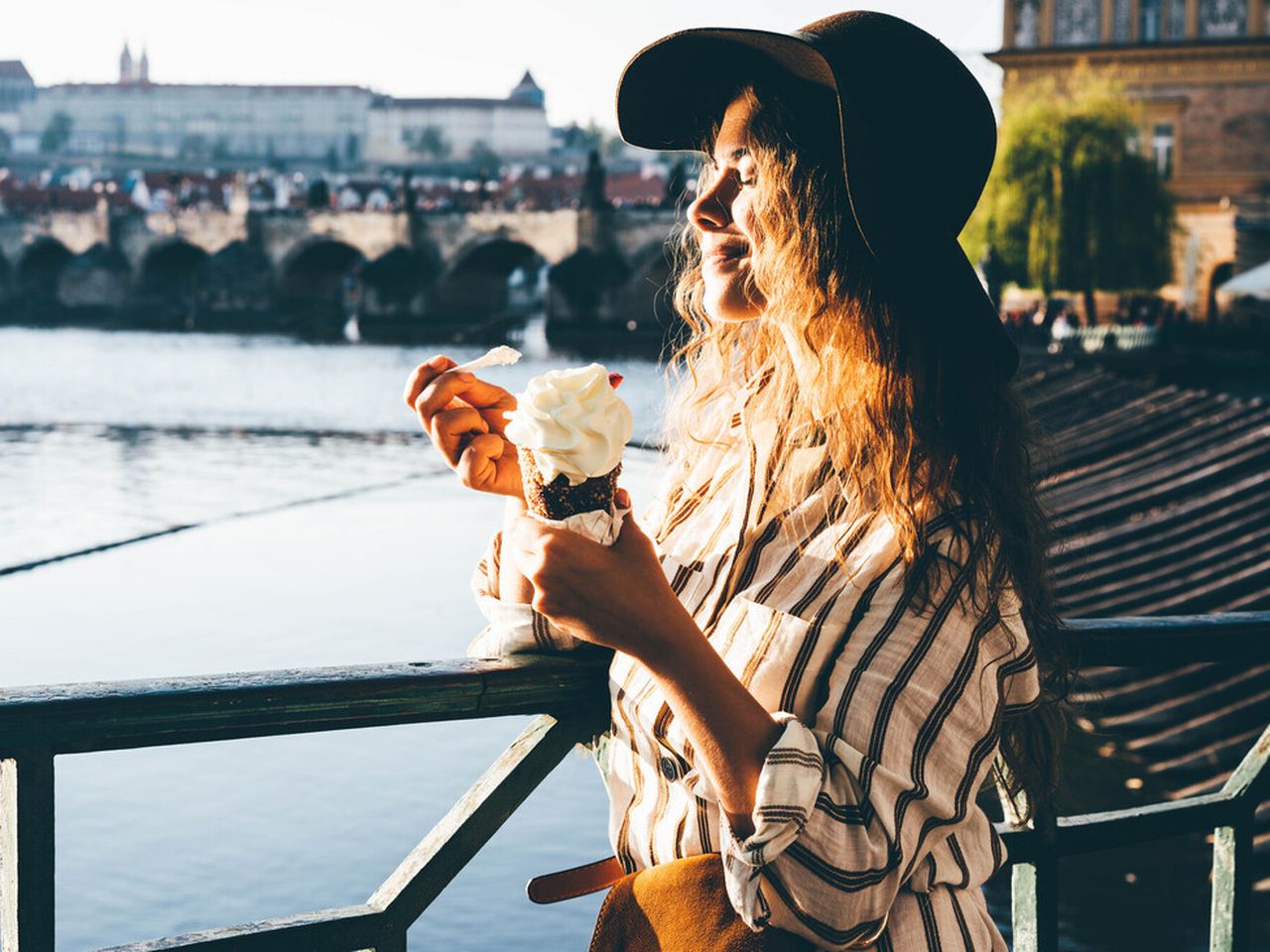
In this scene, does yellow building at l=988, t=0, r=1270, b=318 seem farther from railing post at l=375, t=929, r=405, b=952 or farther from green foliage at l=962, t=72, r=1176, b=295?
railing post at l=375, t=929, r=405, b=952

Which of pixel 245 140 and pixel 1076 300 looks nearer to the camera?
pixel 1076 300

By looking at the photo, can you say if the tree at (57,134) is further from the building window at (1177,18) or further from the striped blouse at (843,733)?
the striped blouse at (843,733)

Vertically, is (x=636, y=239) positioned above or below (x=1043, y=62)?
below

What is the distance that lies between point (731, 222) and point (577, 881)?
51 centimetres

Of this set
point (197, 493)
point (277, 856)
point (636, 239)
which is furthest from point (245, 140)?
point (277, 856)

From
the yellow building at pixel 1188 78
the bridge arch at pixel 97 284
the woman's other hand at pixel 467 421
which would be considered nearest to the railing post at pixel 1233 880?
the woman's other hand at pixel 467 421

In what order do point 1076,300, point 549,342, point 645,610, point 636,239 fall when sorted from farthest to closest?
point 636,239
point 549,342
point 1076,300
point 645,610

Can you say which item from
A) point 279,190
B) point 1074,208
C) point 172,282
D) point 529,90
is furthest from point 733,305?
point 529,90

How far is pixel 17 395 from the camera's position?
87.5 feet

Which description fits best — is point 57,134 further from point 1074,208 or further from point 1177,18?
point 1074,208

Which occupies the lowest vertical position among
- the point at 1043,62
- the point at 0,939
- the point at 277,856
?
the point at 277,856

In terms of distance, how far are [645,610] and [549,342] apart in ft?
135

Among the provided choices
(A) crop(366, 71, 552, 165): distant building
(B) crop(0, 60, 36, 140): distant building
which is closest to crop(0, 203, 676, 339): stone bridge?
(A) crop(366, 71, 552, 165): distant building

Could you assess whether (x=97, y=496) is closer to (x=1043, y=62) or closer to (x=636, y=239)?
(x=1043, y=62)
